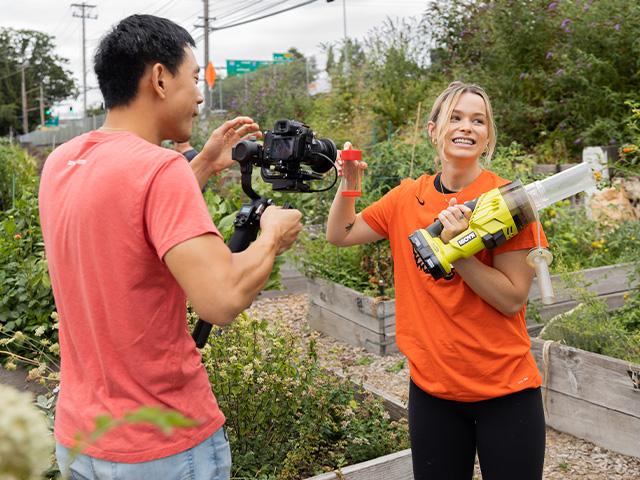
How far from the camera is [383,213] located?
2.47 metres

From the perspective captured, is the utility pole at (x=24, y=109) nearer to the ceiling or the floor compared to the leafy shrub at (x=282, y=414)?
nearer to the ceiling

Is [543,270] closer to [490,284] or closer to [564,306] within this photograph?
[490,284]

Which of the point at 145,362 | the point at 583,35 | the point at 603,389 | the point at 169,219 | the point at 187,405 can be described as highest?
the point at 583,35

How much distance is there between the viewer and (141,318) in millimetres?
1493

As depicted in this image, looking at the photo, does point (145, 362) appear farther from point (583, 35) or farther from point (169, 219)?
point (583, 35)

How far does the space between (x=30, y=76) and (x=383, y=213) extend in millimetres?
78498

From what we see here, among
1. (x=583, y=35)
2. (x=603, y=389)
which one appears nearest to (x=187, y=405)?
(x=603, y=389)

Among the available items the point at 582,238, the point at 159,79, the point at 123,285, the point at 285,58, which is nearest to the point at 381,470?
the point at 123,285

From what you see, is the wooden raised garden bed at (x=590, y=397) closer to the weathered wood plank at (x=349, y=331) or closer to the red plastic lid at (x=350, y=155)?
the weathered wood plank at (x=349, y=331)

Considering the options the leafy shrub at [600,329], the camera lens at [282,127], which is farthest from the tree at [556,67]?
the camera lens at [282,127]

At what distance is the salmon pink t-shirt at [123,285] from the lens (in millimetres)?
1438

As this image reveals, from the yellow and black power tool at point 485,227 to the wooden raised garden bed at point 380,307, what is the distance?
106 inches

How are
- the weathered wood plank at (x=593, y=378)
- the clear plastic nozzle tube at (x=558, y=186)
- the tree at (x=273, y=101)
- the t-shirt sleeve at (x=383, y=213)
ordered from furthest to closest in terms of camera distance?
1. the tree at (x=273, y=101)
2. the weathered wood plank at (x=593, y=378)
3. the t-shirt sleeve at (x=383, y=213)
4. the clear plastic nozzle tube at (x=558, y=186)

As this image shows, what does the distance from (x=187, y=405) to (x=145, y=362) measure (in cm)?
14
